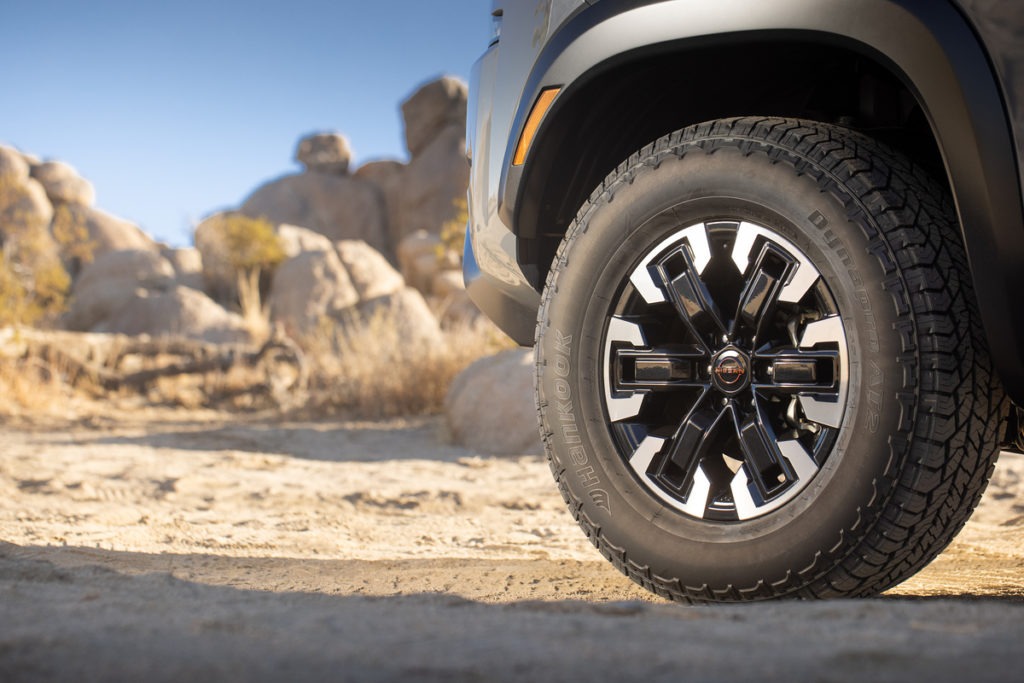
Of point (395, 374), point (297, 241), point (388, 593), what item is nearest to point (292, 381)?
point (395, 374)

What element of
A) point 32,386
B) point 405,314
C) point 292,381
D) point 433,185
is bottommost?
point 32,386

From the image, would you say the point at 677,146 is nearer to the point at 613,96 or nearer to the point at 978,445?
the point at 613,96

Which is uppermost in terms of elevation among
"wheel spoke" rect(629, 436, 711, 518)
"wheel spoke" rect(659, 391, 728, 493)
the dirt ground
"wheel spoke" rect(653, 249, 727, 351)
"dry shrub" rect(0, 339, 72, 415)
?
"wheel spoke" rect(653, 249, 727, 351)

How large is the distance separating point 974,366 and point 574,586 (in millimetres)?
1314

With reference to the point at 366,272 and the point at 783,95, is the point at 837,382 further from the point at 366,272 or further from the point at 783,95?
the point at 366,272

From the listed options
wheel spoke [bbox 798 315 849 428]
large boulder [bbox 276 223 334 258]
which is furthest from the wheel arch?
large boulder [bbox 276 223 334 258]

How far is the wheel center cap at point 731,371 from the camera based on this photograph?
222 centimetres

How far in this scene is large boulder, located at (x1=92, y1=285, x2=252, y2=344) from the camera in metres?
19.1

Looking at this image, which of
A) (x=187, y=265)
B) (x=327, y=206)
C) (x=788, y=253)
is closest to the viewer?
(x=788, y=253)

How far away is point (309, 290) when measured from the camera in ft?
72.4

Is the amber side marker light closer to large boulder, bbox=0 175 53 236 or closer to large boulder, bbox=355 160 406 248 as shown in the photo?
large boulder, bbox=0 175 53 236

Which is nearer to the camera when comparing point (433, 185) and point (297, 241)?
point (297, 241)

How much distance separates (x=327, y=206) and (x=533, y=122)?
35538 mm

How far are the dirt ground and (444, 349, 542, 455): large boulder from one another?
0.73 meters
